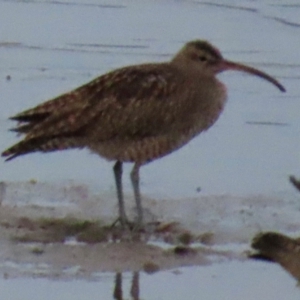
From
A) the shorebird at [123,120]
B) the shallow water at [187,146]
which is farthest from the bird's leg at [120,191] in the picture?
the shallow water at [187,146]

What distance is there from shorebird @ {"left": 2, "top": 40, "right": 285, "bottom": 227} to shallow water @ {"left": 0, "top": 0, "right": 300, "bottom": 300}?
1.44ft

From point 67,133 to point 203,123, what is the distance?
104 cm

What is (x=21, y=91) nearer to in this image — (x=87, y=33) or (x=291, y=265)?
(x=87, y=33)

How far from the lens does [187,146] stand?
43.3ft

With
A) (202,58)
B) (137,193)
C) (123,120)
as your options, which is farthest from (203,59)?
(137,193)

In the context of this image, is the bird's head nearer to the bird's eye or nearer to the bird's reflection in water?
the bird's eye

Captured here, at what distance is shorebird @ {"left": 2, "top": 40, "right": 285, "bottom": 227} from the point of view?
1134cm

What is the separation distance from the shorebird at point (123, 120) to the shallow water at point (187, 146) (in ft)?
1.44

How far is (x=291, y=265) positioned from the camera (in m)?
8.88

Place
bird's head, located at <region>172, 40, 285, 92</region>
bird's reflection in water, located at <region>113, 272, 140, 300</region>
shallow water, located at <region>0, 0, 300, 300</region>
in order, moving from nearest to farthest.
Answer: bird's reflection in water, located at <region>113, 272, 140, 300</region> → shallow water, located at <region>0, 0, 300, 300</region> → bird's head, located at <region>172, 40, 285, 92</region>

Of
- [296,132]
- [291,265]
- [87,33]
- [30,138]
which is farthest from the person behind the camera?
[87,33]

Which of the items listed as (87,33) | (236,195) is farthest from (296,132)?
(87,33)

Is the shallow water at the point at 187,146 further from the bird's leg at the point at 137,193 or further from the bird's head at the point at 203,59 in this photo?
the bird's head at the point at 203,59

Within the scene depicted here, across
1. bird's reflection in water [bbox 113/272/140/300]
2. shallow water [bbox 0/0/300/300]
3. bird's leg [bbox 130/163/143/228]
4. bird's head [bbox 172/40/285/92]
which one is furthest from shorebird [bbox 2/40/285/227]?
bird's reflection in water [bbox 113/272/140/300]
